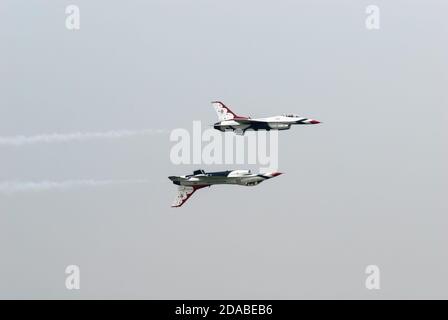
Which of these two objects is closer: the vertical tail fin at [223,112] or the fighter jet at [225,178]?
the fighter jet at [225,178]

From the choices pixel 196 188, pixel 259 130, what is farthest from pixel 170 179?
pixel 259 130

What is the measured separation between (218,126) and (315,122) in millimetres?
7725

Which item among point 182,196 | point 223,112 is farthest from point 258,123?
point 182,196

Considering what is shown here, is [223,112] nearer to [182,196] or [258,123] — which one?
[258,123]

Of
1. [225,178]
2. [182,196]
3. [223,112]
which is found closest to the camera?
[225,178]

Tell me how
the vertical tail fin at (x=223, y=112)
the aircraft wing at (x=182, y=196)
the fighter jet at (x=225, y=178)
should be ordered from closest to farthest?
1. the fighter jet at (x=225, y=178)
2. the aircraft wing at (x=182, y=196)
3. the vertical tail fin at (x=223, y=112)

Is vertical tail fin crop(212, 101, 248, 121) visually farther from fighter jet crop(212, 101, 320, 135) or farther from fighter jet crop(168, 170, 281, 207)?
fighter jet crop(168, 170, 281, 207)

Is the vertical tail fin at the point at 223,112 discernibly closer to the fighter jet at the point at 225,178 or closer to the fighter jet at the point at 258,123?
the fighter jet at the point at 258,123

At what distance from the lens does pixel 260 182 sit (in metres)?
87.0

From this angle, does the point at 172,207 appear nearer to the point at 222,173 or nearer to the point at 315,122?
the point at 222,173

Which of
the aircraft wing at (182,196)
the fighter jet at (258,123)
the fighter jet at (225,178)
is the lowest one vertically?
the aircraft wing at (182,196)

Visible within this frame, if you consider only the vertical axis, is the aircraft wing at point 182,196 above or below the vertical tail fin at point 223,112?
below

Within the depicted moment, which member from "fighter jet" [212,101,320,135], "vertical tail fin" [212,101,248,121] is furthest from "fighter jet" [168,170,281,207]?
"vertical tail fin" [212,101,248,121]

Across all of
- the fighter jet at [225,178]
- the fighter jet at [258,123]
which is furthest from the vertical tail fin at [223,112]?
the fighter jet at [225,178]
